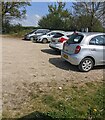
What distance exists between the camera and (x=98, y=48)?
27.8 ft

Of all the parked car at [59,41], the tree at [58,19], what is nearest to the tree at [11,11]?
the tree at [58,19]

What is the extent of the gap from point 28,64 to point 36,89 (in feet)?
11.3

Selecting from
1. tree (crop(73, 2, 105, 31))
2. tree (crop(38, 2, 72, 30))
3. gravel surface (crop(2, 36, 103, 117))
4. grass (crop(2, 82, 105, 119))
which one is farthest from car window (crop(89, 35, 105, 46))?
tree (crop(38, 2, 72, 30))

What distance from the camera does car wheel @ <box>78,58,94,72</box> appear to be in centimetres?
839

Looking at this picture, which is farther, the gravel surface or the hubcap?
the hubcap

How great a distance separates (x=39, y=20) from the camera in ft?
146

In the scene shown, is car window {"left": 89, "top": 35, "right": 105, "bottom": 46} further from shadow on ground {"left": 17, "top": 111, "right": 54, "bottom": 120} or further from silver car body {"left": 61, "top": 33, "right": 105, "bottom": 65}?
shadow on ground {"left": 17, "top": 111, "right": 54, "bottom": 120}

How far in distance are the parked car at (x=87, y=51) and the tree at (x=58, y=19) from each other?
27447 millimetres

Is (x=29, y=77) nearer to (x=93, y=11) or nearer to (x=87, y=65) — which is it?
(x=87, y=65)

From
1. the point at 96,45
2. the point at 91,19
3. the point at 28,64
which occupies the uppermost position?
the point at 91,19

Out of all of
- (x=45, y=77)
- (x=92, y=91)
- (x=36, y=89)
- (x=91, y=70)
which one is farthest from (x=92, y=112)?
(x=91, y=70)

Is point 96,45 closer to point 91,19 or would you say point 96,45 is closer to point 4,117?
point 4,117

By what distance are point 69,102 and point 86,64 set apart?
342 cm

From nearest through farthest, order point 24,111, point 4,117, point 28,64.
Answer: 1. point 4,117
2. point 24,111
3. point 28,64
